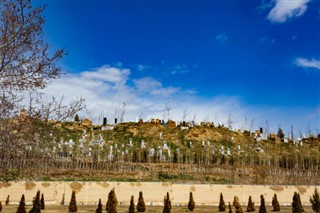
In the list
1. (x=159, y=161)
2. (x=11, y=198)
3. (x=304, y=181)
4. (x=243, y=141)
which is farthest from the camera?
(x=243, y=141)

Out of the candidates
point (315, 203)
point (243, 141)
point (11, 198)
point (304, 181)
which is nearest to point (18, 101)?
point (11, 198)

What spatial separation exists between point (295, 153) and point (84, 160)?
30.2m

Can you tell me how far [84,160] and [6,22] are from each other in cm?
2417

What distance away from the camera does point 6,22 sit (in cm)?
947

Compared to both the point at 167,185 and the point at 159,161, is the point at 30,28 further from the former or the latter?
the point at 159,161

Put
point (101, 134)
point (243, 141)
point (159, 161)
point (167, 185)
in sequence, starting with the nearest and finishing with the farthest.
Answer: point (167, 185) → point (159, 161) → point (101, 134) → point (243, 141)

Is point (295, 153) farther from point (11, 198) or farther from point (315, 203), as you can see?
point (11, 198)

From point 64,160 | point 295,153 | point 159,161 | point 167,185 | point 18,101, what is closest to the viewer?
point 18,101

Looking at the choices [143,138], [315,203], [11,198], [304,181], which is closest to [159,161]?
[143,138]

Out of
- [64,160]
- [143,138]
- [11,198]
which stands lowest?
[11,198]

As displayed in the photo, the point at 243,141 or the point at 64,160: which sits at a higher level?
the point at 243,141

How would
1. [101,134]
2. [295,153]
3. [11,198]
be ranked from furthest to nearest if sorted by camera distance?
[295,153]
[101,134]
[11,198]

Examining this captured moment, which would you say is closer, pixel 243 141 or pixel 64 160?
pixel 64 160

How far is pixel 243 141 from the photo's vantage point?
48844 mm
